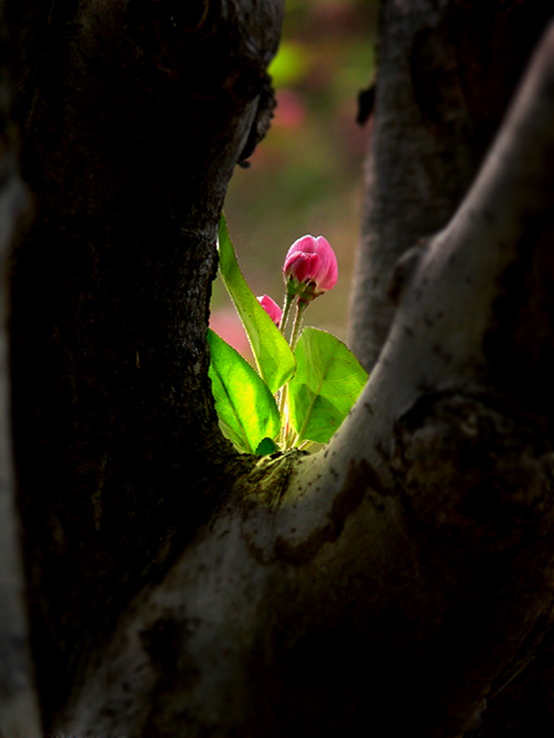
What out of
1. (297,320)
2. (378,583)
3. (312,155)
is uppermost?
(312,155)

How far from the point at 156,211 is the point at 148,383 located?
12 centimetres

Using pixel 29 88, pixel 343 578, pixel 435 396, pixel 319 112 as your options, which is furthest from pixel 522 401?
pixel 319 112

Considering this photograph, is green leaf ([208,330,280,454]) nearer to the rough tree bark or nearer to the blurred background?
the rough tree bark

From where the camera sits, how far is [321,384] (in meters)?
0.51

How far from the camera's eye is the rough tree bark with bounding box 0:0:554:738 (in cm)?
27

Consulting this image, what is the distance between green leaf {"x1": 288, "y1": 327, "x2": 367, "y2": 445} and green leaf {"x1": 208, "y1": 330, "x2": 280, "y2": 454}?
0.02 meters

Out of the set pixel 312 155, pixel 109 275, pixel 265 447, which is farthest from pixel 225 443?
pixel 312 155

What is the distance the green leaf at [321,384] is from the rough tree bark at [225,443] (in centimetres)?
8

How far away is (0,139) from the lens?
0.86 feet

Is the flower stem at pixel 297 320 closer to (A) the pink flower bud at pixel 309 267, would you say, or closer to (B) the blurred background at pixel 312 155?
(A) the pink flower bud at pixel 309 267

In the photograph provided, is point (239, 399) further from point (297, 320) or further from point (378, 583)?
point (378, 583)

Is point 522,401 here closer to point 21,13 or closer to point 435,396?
point 435,396

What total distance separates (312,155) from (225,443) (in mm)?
1937

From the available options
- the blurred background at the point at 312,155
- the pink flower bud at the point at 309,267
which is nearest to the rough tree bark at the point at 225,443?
the pink flower bud at the point at 309,267
